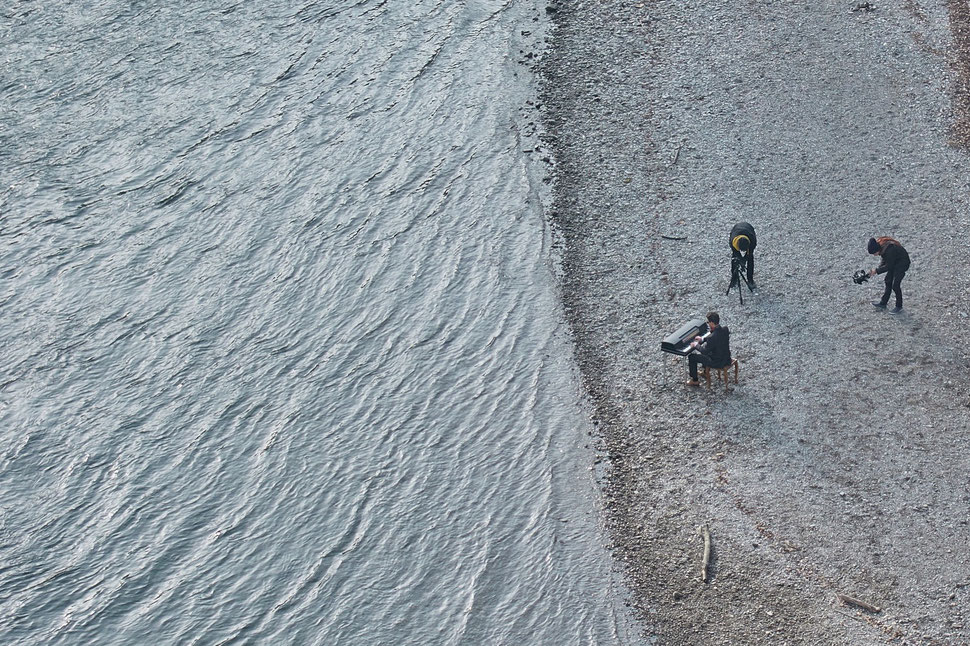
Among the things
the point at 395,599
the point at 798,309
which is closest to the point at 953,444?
the point at 798,309

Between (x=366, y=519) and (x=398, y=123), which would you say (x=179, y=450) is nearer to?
(x=366, y=519)

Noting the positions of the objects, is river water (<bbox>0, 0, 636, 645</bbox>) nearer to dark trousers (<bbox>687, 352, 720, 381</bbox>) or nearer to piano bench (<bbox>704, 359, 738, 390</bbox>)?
dark trousers (<bbox>687, 352, 720, 381</bbox>)

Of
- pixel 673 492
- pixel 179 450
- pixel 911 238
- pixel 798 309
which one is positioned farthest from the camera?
pixel 911 238

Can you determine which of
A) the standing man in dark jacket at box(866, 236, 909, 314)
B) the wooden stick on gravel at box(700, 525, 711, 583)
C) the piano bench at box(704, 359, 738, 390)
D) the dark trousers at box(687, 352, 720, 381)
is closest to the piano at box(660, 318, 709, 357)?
the dark trousers at box(687, 352, 720, 381)

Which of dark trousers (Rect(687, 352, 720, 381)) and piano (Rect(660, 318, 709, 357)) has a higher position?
piano (Rect(660, 318, 709, 357))

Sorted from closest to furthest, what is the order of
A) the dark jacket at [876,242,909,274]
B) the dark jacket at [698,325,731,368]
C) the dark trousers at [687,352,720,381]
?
the dark jacket at [698,325,731,368] → the dark trousers at [687,352,720,381] → the dark jacket at [876,242,909,274]
